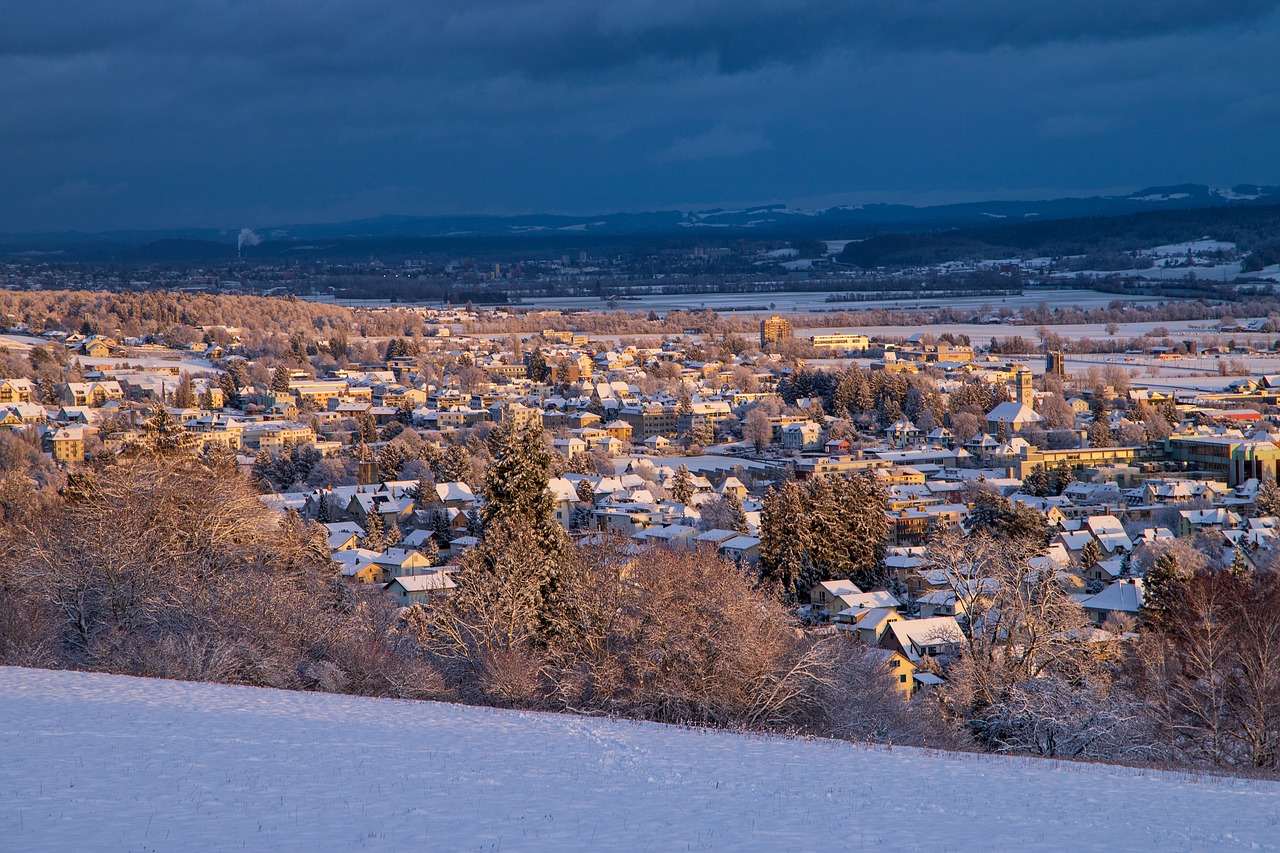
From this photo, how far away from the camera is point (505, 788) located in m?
8.77

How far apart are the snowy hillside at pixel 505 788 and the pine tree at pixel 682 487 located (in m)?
22.9

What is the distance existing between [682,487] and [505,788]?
26520mm

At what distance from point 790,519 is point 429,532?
8.08 metres

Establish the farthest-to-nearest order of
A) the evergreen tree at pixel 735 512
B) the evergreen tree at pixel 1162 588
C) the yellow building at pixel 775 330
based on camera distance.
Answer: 1. the yellow building at pixel 775 330
2. the evergreen tree at pixel 735 512
3. the evergreen tree at pixel 1162 588

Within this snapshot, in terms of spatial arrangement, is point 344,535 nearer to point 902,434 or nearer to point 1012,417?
point 902,434

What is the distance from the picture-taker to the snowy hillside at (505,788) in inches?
300

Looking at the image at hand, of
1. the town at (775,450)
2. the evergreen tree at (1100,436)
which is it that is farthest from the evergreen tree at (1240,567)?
the evergreen tree at (1100,436)

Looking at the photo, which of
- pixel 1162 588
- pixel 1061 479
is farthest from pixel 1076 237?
pixel 1162 588

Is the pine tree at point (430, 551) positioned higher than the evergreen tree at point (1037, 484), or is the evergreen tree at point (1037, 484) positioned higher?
the pine tree at point (430, 551)

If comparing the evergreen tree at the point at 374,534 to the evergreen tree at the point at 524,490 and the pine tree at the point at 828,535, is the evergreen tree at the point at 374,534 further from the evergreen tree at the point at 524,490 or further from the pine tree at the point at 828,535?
the evergreen tree at the point at 524,490

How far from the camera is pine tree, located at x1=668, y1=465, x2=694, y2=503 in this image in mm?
34500

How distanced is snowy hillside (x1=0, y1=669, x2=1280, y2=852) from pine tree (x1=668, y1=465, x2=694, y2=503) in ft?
75.2

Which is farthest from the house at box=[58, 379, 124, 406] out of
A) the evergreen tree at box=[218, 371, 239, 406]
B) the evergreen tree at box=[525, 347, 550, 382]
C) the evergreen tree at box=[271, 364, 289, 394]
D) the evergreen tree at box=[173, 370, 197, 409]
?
the evergreen tree at box=[525, 347, 550, 382]

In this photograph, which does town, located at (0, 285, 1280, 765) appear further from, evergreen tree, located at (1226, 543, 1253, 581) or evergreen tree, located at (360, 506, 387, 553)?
evergreen tree, located at (1226, 543, 1253, 581)
